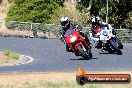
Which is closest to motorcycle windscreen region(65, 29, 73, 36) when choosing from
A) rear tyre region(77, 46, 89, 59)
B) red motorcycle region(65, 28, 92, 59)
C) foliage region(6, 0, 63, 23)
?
red motorcycle region(65, 28, 92, 59)

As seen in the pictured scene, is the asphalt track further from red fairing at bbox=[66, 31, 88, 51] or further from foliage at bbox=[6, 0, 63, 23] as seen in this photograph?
foliage at bbox=[6, 0, 63, 23]

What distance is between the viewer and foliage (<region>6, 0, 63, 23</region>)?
5012cm

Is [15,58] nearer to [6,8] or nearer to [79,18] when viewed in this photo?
[79,18]

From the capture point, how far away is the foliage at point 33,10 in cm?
5012

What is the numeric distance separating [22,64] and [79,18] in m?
26.8

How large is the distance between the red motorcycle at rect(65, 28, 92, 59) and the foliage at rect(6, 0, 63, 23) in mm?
24989

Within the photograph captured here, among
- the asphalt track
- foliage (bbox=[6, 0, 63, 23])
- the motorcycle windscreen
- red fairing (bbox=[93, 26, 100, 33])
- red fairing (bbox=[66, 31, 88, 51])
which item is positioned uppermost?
the motorcycle windscreen

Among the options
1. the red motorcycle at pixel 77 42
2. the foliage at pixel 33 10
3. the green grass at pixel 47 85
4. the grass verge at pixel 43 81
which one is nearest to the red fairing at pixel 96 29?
the red motorcycle at pixel 77 42

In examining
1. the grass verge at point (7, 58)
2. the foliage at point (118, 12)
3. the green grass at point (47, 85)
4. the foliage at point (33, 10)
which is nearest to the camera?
the green grass at point (47, 85)

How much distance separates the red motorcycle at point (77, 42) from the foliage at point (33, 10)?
2499 centimetres

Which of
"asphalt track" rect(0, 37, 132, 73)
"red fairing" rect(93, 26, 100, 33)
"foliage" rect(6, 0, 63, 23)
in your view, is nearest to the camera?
"asphalt track" rect(0, 37, 132, 73)

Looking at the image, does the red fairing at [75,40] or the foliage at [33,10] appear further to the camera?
the foliage at [33,10]

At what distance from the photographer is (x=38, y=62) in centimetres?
2353

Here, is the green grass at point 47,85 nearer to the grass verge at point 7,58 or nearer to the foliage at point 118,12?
the grass verge at point 7,58
